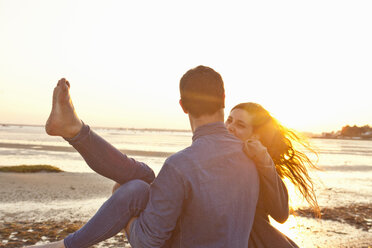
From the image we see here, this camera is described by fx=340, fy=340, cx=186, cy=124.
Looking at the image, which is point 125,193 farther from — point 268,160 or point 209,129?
point 268,160

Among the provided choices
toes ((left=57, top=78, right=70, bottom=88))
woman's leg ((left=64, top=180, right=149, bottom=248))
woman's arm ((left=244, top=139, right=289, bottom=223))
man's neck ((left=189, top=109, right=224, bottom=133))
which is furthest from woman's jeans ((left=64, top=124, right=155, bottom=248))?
woman's arm ((left=244, top=139, right=289, bottom=223))

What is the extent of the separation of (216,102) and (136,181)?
103 centimetres

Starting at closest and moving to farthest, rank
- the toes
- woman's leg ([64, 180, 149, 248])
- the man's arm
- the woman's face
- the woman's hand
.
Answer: the man's arm → the woman's hand → woman's leg ([64, 180, 149, 248]) → the toes → the woman's face

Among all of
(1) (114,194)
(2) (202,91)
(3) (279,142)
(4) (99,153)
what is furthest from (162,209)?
(3) (279,142)

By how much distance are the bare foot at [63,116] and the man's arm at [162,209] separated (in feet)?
4.01

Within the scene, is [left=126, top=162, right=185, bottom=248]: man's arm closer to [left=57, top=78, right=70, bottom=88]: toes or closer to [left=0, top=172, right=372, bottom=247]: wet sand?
[left=57, top=78, right=70, bottom=88]: toes

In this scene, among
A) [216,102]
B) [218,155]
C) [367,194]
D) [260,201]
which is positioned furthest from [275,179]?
[367,194]

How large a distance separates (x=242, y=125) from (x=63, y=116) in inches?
76.0

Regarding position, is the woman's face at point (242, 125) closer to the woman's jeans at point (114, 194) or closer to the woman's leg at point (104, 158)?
the woman's jeans at point (114, 194)

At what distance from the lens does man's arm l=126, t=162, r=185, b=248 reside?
99.0 inches

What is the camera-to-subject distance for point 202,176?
8.39 ft

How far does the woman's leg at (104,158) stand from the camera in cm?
329

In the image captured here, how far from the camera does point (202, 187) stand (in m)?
2.56

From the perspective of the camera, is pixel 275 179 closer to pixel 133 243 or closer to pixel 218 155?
pixel 218 155
